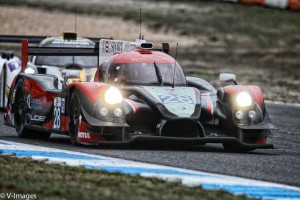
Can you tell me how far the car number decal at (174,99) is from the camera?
11453 millimetres

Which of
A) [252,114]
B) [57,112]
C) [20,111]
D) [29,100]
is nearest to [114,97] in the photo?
[57,112]

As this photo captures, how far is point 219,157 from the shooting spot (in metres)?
11.0

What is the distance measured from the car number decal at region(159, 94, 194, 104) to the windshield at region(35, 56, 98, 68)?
8127 mm

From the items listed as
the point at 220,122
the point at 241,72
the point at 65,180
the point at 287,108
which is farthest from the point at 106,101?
the point at 241,72

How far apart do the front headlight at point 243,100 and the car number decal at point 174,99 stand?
0.67 meters

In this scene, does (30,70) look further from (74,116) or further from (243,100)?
(243,100)

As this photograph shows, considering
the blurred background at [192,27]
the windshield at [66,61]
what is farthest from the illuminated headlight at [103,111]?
the blurred background at [192,27]

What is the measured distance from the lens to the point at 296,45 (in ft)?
131

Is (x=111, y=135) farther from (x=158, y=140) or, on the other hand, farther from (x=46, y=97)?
(x=46, y=97)

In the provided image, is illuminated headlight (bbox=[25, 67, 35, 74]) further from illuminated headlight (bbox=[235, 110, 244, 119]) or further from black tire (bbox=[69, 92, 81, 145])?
illuminated headlight (bbox=[235, 110, 244, 119])

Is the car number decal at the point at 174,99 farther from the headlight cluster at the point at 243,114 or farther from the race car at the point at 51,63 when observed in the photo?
the race car at the point at 51,63

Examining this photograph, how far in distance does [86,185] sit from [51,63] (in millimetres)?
12042

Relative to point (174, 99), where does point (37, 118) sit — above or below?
below

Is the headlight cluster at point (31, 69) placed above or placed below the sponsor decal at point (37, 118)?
above
